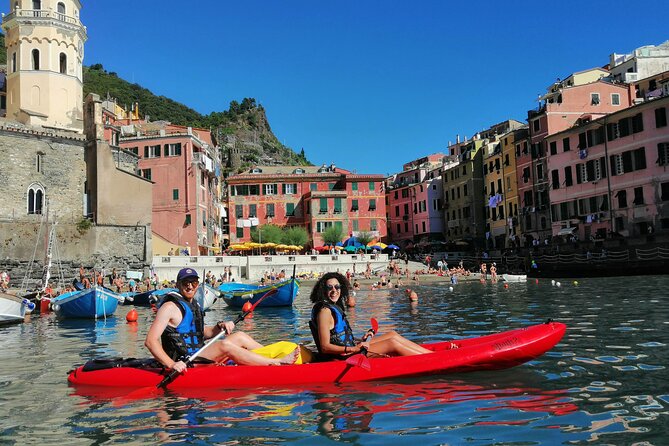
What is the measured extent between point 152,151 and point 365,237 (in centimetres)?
2410

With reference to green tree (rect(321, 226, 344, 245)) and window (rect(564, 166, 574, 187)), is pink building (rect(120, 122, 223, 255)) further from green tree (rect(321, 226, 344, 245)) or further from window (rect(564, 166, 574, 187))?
window (rect(564, 166, 574, 187))

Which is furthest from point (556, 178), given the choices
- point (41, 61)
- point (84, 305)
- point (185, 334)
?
point (185, 334)

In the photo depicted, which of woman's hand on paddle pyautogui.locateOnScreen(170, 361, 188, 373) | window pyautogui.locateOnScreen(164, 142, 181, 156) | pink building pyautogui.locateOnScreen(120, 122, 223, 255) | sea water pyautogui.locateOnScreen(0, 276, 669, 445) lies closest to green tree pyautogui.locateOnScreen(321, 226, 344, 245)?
pink building pyautogui.locateOnScreen(120, 122, 223, 255)

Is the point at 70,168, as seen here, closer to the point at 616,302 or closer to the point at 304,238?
the point at 304,238

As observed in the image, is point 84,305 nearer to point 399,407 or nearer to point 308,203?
point 399,407

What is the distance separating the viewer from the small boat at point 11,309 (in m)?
21.3

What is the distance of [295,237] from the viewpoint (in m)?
63.4

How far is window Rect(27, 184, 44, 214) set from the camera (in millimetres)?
40312

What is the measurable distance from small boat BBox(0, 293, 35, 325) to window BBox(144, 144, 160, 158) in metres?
35.0

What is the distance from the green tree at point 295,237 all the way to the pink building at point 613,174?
25.0 m

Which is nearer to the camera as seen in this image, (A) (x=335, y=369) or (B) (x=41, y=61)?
(A) (x=335, y=369)

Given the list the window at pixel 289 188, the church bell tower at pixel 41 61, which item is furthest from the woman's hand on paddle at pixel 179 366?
the window at pixel 289 188

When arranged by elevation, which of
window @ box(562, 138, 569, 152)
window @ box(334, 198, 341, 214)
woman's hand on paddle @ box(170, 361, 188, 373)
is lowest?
woman's hand on paddle @ box(170, 361, 188, 373)

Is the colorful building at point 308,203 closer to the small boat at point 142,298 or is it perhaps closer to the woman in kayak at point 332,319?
the small boat at point 142,298
